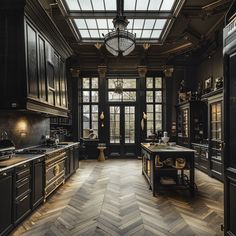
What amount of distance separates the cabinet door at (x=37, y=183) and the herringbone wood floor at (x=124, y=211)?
0.59ft

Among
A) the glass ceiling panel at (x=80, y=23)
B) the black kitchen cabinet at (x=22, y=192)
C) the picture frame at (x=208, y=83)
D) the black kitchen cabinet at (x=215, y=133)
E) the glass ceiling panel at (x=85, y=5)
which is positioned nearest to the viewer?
the black kitchen cabinet at (x=22, y=192)

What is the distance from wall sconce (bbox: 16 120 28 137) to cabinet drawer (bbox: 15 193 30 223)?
5.35 ft

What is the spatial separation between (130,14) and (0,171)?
18.7 feet

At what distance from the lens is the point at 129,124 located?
393 inches

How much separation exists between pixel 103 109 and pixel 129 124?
1.28 metres

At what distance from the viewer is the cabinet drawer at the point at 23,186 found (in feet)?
10.4

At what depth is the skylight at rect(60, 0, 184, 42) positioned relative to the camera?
6.16m

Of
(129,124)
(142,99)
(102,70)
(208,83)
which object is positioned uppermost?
(102,70)

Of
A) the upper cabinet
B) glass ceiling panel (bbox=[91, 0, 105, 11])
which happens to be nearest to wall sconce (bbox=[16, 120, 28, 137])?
the upper cabinet

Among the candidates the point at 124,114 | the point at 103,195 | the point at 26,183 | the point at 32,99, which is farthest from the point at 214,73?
the point at 26,183

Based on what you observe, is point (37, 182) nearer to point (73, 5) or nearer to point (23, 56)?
point (23, 56)

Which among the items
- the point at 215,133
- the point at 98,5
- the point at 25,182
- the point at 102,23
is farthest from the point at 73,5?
the point at 215,133

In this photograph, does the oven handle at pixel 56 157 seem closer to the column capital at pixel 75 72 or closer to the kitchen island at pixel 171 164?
the kitchen island at pixel 171 164

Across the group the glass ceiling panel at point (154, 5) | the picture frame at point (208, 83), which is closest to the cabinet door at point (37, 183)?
the glass ceiling panel at point (154, 5)
